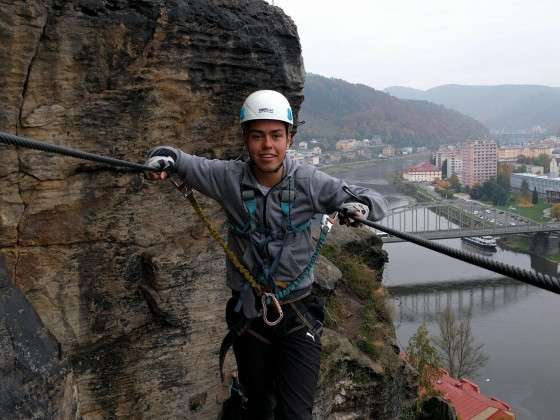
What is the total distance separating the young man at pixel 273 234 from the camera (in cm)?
206

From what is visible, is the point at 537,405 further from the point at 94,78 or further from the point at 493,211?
the point at 493,211

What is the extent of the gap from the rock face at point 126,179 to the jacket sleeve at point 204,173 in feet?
6.66

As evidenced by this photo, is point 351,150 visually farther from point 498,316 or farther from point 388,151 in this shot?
point 498,316

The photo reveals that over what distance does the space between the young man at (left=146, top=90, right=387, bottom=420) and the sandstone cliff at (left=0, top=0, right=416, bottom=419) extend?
1987mm

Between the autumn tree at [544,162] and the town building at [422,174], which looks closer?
the town building at [422,174]

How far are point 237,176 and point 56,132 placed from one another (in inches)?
88.5

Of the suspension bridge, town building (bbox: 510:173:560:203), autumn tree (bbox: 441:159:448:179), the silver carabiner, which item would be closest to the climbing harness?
the silver carabiner

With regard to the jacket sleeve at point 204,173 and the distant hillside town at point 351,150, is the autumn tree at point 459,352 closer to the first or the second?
the jacket sleeve at point 204,173

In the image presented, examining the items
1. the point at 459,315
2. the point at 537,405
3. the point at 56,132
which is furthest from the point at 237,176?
the point at 459,315

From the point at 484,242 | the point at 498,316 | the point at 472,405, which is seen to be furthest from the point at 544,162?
the point at 472,405

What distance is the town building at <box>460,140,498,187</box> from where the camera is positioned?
209 ft

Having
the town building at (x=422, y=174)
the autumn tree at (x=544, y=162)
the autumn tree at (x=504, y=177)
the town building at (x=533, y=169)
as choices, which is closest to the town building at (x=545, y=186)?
the autumn tree at (x=504, y=177)

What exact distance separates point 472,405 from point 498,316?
9975 mm

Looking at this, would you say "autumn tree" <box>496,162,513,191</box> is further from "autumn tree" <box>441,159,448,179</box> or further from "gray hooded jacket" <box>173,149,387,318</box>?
"gray hooded jacket" <box>173,149,387,318</box>
